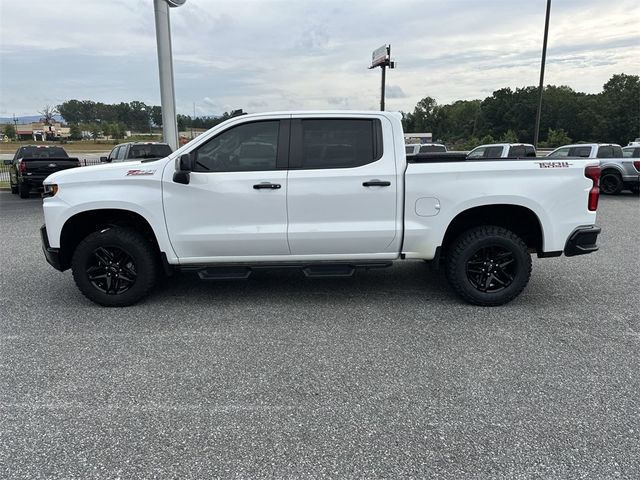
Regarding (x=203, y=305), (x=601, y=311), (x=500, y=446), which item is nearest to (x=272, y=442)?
(x=500, y=446)

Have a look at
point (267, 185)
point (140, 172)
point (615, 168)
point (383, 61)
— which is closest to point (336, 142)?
point (267, 185)

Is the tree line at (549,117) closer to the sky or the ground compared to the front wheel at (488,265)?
closer to the sky

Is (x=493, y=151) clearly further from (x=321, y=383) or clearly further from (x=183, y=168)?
(x=321, y=383)

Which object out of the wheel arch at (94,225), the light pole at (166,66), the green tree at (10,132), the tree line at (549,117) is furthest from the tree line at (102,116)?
the wheel arch at (94,225)

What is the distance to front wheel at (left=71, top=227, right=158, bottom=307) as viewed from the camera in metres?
4.74

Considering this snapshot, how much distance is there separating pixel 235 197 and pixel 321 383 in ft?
6.62

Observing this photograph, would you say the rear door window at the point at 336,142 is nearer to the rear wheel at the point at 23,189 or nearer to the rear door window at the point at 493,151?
the rear door window at the point at 493,151

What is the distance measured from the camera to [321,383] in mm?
3373

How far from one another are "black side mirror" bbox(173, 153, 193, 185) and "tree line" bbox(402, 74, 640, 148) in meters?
55.4

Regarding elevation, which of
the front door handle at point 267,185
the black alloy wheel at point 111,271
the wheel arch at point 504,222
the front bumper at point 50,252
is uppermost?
the front door handle at point 267,185

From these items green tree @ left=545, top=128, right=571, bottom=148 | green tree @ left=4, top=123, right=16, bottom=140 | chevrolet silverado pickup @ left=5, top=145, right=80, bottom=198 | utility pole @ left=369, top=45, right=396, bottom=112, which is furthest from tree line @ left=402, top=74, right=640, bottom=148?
green tree @ left=4, top=123, right=16, bottom=140

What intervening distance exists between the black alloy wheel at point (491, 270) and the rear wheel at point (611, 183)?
1232cm

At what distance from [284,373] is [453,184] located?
7.87ft

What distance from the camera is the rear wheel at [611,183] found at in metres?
14.8
